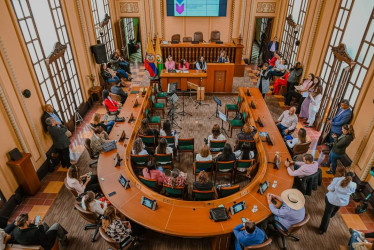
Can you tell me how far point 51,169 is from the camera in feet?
23.6

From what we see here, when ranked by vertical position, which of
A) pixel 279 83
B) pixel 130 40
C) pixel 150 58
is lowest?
pixel 279 83

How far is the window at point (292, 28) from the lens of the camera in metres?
10.7

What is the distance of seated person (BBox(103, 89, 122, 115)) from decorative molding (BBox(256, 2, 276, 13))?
929cm

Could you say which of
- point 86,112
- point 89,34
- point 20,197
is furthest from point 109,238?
point 89,34

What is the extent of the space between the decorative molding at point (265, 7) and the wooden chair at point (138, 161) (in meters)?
11.0

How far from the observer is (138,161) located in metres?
6.39

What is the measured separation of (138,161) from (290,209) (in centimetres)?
360

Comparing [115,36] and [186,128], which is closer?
[186,128]

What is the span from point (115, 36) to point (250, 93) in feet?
27.9

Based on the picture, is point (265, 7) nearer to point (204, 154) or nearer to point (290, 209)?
point (204, 154)

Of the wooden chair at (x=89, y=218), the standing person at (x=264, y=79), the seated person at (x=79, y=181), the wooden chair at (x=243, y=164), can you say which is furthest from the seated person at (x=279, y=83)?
the wooden chair at (x=89, y=218)

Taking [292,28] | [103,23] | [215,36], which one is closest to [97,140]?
[103,23]

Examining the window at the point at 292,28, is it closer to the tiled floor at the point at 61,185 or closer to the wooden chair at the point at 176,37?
the tiled floor at the point at 61,185

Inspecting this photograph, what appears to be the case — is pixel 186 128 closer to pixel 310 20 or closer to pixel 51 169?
pixel 51 169
